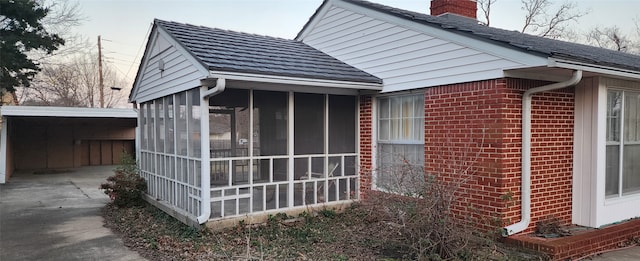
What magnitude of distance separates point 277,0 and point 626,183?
400 inches

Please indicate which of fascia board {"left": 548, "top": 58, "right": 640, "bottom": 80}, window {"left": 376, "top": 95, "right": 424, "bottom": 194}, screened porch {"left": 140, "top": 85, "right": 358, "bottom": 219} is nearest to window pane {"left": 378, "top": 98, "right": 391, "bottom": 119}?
window {"left": 376, "top": 95, "right": 424, "bottom": 194}

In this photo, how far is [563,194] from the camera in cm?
592

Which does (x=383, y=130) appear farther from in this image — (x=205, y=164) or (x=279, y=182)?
(x=205, y=164)

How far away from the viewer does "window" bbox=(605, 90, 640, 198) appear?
5.97 metres

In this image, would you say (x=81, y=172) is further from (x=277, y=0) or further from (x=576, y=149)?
(x=576, y=149)

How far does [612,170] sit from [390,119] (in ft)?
11.3

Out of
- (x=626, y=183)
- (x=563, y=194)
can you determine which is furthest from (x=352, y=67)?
(x=626, y=183)

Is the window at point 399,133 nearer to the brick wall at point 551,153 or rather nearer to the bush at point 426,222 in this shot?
the bush at point 426,222

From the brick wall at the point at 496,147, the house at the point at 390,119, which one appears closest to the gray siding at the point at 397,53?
the house at the point at 390,119

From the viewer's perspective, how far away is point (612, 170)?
600 cm

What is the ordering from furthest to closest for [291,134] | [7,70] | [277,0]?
[7,70] → [277,0] → [291,134]

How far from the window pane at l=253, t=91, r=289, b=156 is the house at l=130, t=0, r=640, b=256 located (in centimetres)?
2

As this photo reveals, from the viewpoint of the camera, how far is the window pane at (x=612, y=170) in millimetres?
5949

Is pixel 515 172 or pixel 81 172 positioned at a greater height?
pixel 515 172
